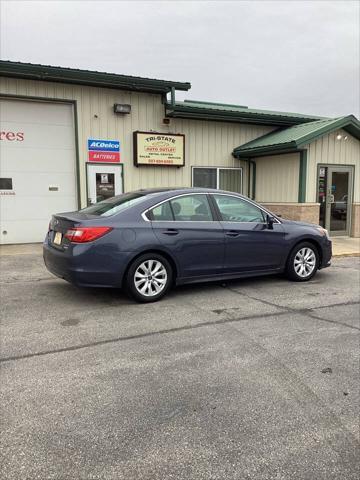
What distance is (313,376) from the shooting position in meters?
3.64

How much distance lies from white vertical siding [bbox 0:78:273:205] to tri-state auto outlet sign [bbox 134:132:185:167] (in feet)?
0.64

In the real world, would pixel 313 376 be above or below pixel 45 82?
below

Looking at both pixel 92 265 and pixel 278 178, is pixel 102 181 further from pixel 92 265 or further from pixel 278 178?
pixel 92 265

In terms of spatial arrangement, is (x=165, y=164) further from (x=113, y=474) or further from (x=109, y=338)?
(x=113, y=474)

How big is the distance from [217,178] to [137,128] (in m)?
3.03

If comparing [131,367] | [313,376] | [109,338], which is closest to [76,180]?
[109,338]

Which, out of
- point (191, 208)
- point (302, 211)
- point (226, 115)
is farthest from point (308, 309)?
point (226, 115)

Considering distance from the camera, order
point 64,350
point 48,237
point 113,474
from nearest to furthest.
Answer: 1. point 113,474
2. point 64,350
3. point 48,237

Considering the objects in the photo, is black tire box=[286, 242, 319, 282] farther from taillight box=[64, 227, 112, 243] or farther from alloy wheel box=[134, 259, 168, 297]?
taillight box=[64, 227, 112, 243]

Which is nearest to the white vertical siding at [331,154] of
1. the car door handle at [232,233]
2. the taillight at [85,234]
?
the car door handle at [232,233]

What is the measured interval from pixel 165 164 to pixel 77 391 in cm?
969

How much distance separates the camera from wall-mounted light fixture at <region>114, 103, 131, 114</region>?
1150cm

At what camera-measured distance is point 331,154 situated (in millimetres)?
12305

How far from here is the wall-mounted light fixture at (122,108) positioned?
11.5 m
